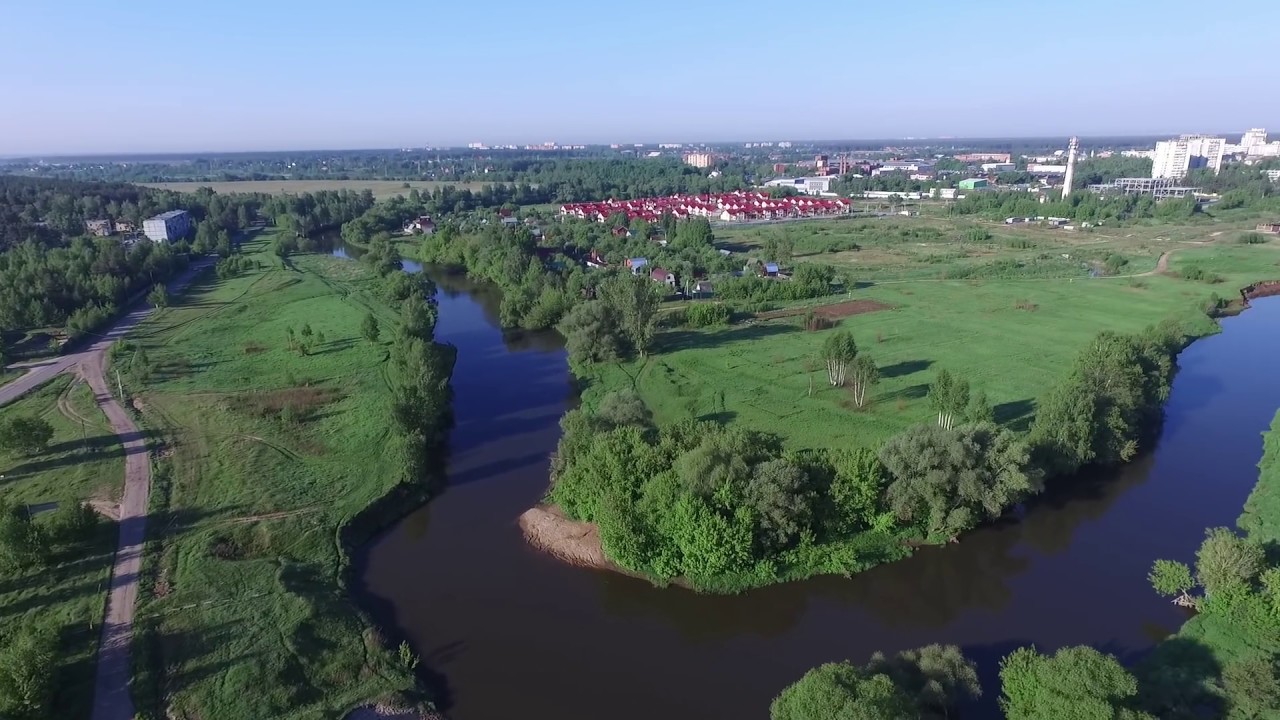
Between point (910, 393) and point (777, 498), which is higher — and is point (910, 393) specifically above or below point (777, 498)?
below

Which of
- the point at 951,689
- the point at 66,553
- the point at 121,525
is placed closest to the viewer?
the point at 951,689

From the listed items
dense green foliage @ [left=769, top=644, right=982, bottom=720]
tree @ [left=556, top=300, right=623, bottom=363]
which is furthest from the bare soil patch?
dense green foliage @ [left=769, top=644, right=982, bottom=720]

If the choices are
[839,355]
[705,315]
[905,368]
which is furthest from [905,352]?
[705,315]

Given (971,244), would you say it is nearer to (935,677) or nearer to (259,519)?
(935,677)

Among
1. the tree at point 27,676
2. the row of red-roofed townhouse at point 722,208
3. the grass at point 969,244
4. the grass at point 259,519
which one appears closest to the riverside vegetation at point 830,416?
the grass at point 259,519

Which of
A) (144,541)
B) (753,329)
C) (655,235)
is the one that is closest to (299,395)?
(144,541)

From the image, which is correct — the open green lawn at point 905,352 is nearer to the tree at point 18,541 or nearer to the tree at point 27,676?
the tree at point 18,541

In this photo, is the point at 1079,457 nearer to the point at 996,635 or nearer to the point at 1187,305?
the point at 996,635

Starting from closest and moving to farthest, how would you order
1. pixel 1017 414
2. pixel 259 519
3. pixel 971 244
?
pixel 259 519 → pixel 1017 414 → pixel 971 244
